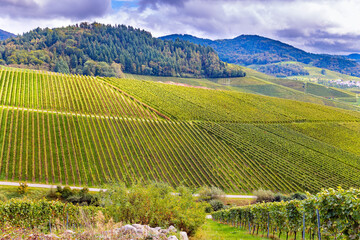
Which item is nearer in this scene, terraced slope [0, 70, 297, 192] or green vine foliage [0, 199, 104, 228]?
green vine foliage [0, 199, 104, 228]

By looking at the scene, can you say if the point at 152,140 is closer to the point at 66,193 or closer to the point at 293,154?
the point at 66,193

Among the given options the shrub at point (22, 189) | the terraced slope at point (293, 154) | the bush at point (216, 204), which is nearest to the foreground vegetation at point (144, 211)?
the shrub at point (22, 189)

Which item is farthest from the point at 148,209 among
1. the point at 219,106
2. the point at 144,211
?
the point at 219,106

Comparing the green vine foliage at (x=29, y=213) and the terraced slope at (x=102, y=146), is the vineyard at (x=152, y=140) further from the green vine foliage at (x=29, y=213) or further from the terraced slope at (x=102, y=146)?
the green vine foliage at (x=29, y=213)

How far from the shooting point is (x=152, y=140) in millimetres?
70062

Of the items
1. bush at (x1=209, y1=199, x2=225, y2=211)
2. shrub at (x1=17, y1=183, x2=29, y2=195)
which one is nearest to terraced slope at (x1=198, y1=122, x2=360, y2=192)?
bush at (x1=209, y1=199, x2=225, y2=211)

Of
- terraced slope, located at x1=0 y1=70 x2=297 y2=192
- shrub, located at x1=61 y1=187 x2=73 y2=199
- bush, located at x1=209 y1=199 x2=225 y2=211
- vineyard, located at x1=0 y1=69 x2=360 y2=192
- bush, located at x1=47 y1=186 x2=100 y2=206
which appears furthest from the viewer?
vineyard, located at x1=0 y1=69 x2=360 y2=192

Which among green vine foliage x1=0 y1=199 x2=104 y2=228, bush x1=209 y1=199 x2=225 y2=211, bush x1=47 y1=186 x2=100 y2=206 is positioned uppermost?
green vine foliage x1=0 y1=199 x2=104 y2=228

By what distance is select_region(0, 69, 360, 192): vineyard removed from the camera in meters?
→ 54.9

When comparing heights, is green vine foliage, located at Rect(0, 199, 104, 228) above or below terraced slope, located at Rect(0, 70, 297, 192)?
above

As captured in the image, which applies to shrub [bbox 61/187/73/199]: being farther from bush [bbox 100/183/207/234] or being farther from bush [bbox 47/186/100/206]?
bush [bbox 100/183/207/234]

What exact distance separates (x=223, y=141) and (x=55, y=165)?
42.7 m

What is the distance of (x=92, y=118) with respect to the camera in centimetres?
7512

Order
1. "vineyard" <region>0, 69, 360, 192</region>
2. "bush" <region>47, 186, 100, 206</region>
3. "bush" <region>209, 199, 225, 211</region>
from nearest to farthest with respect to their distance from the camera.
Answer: "bush" <region>47, 186, 100, 206</region> < "bush" <region>209, 199, 225, 211</region> < "vineyard" <region>0, 69, 360, 192</region>
